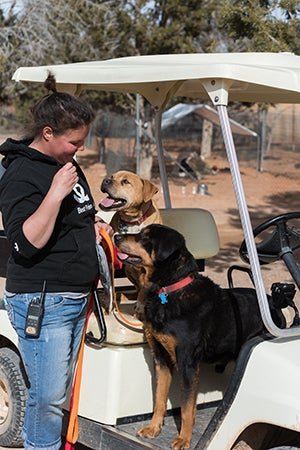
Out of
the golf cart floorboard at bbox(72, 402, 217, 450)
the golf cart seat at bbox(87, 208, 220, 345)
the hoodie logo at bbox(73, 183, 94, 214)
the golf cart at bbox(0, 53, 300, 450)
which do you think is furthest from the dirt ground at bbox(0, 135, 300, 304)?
the hoodie logo at bbox(73, 183, 94, 214)

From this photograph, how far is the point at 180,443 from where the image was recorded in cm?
320

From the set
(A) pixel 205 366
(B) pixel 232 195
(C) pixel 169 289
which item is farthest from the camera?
(B) pixel 232 195

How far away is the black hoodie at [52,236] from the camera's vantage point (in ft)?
9.21

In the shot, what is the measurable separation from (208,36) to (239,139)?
5.67 meters

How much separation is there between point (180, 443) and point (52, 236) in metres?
1.05

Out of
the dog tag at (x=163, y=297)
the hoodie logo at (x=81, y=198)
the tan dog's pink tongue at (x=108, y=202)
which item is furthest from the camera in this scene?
the tan dog's pink tongue at (x=108, y=202)

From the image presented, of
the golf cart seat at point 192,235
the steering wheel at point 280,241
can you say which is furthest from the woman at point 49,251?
the golf cart seat at point 192,235

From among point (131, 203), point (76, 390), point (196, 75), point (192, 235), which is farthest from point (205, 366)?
point (196, 75)

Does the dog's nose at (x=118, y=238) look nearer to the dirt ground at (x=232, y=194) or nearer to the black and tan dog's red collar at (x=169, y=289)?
the black and tan dog's red collar at (x=169, y=289)

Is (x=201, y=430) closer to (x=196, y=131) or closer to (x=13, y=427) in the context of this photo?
(x=13, y=427)

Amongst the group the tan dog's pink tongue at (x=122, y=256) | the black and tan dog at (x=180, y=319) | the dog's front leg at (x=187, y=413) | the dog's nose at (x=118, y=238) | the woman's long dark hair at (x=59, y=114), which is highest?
the woman's long dark hair at (x=59, y=114)

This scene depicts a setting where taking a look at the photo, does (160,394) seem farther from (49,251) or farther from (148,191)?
(148,191)

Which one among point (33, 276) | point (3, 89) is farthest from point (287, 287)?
point (3, 89)

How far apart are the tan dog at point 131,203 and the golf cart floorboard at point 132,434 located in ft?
3.04
